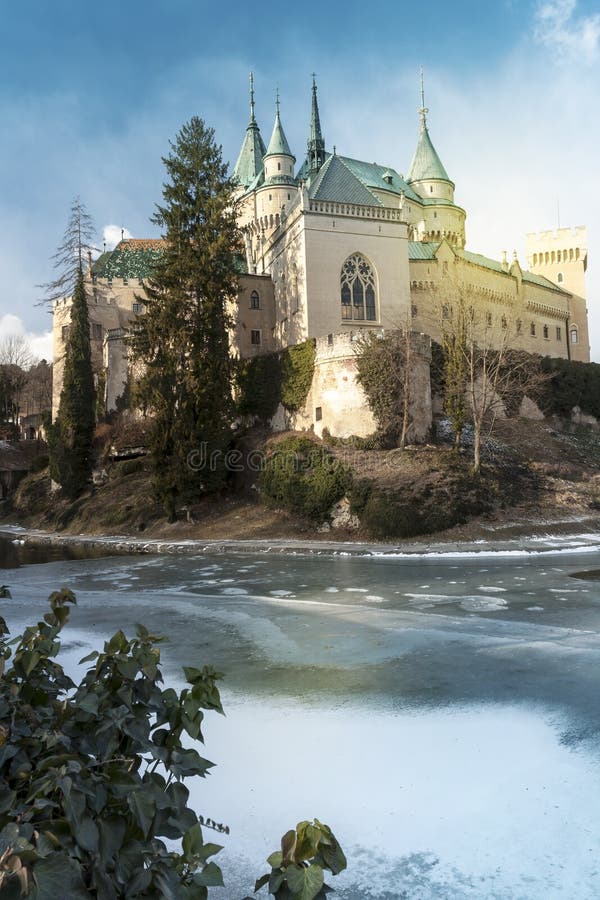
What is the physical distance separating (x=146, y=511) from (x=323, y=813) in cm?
2743

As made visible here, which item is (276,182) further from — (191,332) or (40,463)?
(40,463)

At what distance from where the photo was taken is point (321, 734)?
4.85 metres

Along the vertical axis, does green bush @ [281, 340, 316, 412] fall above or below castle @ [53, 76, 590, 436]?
below

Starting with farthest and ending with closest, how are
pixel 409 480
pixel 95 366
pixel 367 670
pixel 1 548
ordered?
pixel 95 366
pixel 1 548
pixel 409 480
pixel 367 670

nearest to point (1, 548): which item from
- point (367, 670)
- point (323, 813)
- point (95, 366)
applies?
point (95, 366)

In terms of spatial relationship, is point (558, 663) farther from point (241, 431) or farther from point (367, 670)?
point (241, 431)

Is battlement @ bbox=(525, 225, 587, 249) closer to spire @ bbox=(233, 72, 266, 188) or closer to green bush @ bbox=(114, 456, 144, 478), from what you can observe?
spire @ bbox=(233, 72, 266, 188)

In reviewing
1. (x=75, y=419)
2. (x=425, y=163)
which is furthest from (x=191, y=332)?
(x=425, y=163)

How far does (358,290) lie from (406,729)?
33.1 meters

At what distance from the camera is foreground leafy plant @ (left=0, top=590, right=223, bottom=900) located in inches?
68.3

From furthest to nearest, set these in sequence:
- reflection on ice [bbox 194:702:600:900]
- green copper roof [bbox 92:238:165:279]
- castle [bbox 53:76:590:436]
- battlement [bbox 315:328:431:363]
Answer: green copper roof [bbox 92:238:165:279] → castle [bbox 53:76:590:436] → battlement [bbox 315:328:431:363] → reflection on ice [bbox 194:702:600:900]

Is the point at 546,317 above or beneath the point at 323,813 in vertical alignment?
above

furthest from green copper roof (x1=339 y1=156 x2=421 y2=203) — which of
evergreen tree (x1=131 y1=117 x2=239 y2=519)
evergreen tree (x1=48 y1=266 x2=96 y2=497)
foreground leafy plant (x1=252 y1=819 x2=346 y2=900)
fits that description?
foreground leafy plant (x1=252 y1=819 x2=346 y2=900)

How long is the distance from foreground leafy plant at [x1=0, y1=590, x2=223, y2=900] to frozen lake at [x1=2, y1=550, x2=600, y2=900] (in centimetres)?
114
